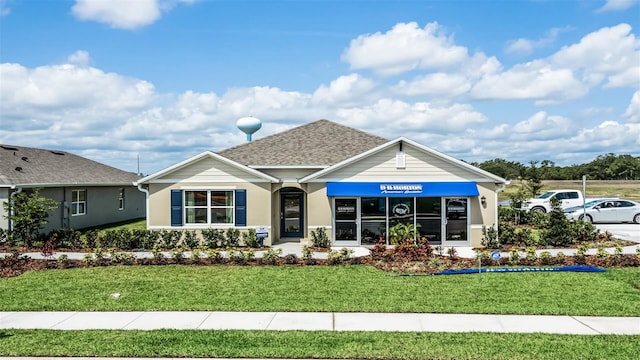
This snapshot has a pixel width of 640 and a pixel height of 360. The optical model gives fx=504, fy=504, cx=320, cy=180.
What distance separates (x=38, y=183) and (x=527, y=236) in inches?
880

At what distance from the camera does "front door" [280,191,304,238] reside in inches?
935

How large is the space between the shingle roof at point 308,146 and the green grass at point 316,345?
14.4 metres

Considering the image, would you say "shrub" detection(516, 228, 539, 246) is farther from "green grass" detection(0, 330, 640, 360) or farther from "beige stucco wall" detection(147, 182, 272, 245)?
"green grass" detection(0, 330, 640, 360)

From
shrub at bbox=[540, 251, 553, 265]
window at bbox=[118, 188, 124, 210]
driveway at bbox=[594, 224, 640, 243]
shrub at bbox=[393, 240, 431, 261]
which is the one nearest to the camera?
shrub at bbox=[540, 251, 553, 265]

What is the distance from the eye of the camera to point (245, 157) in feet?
78.4

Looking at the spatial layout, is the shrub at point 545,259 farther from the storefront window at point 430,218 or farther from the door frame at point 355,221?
the door frame at point 355,221

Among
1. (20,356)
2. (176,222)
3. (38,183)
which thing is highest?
(38,183)

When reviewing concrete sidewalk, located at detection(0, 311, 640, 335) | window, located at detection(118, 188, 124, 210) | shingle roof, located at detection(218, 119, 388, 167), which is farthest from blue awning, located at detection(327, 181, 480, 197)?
window, located at detection(118, 188, 124, 210)

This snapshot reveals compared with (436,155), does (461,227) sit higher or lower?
lower

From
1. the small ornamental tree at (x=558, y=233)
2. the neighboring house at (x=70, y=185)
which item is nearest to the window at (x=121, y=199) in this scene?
the neighboring house at (x=70, y=185)

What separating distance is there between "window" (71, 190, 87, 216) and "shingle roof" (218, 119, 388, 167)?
1000 centimetres

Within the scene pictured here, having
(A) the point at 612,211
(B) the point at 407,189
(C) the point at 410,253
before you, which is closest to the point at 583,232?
(B) the point at 407,189

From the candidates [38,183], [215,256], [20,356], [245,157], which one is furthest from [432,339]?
[38,183]

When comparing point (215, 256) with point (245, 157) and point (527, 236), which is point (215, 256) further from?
point (527, 236)
